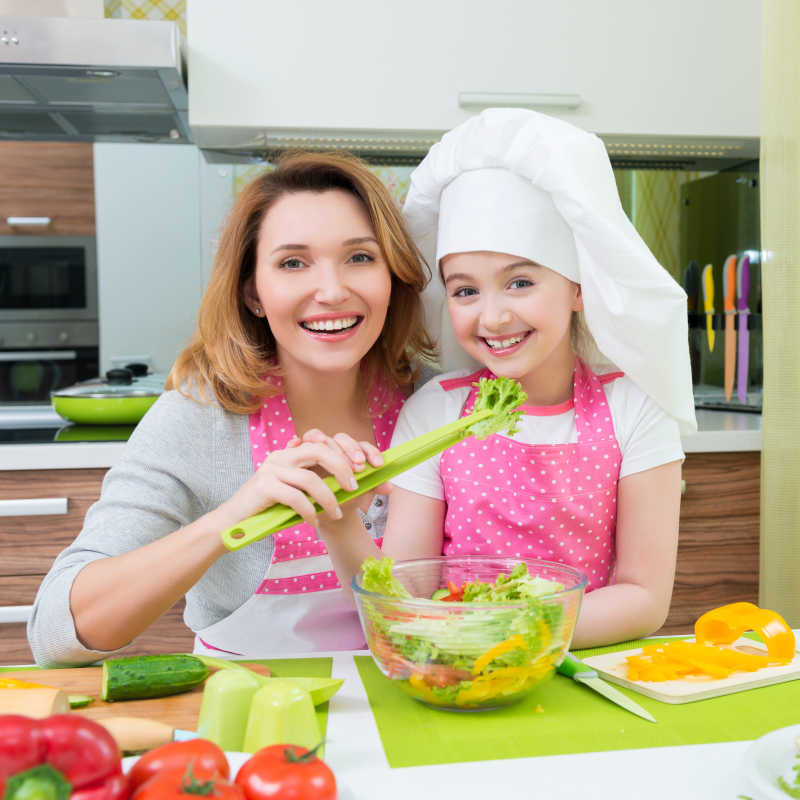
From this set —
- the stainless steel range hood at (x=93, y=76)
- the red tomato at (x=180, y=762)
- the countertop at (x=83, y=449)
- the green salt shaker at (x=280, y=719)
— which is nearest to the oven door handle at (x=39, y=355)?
the stainless steel range hood at (x=93, y=76)

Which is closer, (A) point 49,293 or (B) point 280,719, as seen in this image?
(B) point 280,719

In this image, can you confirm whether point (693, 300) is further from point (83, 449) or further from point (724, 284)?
point (83, 449)

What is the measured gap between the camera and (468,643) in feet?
2.48

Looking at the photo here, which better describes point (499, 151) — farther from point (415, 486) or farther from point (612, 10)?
point (612, 10)

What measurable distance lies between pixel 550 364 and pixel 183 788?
92 cm

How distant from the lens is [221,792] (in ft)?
1.68

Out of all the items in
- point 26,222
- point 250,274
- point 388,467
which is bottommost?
point 388,467

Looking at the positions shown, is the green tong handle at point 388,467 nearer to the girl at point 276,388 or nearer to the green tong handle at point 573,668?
the girl at point 276,388

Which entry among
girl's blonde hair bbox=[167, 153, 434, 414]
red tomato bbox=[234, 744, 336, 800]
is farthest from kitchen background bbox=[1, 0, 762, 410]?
red tomato bbox=[234, 744, 336, 800]

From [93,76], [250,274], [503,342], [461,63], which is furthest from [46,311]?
[503,342]

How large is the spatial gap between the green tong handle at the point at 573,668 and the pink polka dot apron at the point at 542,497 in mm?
316

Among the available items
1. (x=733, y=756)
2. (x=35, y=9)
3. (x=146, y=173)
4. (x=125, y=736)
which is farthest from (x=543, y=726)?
(x=146, y=173)

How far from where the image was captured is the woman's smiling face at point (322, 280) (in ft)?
4.05

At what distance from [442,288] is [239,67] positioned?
92cm
